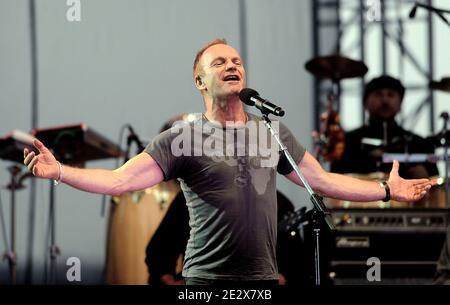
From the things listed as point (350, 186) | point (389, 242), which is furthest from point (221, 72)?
point (389, 242)

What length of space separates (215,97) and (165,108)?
12.3 ft

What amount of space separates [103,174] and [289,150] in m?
0.75

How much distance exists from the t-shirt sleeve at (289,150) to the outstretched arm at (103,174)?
0.50m

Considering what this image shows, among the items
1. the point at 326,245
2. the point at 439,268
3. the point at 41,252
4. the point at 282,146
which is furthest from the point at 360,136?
the point at 282,146

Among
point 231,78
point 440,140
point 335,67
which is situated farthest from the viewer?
point 335,67

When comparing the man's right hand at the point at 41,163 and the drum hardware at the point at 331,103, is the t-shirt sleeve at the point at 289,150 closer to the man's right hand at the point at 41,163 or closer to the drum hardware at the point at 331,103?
the man's right hand at the point at 41,163

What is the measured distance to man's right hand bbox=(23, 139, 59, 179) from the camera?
10.1 ft

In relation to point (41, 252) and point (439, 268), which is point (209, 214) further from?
point (41, 252)

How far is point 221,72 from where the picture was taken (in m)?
3.42

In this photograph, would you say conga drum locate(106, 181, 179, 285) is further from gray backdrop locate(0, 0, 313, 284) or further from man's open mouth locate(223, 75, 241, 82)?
man's open mouth locate(223, 75, 241, 82)

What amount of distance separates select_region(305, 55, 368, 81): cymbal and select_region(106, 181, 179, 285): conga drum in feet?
4.66

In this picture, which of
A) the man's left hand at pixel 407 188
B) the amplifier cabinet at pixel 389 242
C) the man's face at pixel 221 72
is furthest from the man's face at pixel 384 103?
the man's face at pixel 221 72

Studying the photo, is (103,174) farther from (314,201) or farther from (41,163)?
(314,201)

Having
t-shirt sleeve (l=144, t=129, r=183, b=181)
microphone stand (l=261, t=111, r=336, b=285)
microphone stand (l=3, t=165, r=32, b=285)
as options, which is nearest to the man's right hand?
t-shirt sleeve (l=144, t=129, r=183, b=181)
